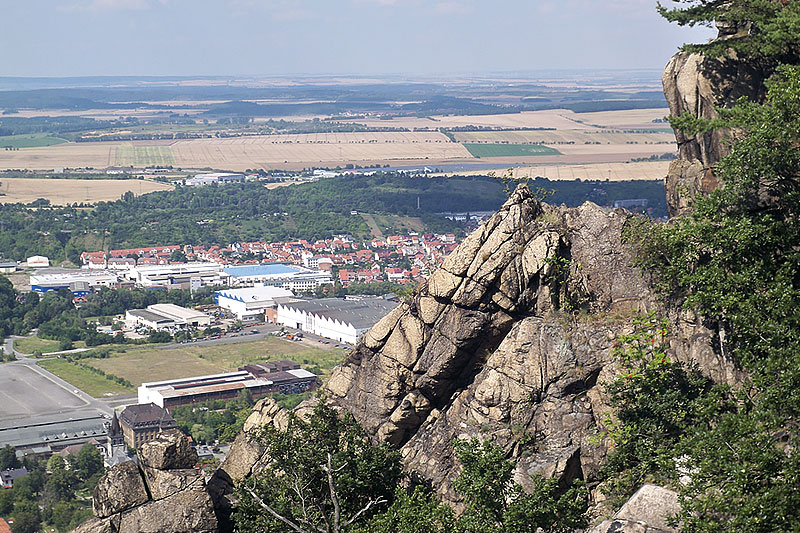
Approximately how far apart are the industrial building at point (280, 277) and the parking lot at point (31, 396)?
136 ft

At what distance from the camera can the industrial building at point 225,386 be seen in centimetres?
7162

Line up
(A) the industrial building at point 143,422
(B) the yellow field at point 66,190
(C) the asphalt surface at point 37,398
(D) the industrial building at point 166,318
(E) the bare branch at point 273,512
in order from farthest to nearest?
(B) the yellow field at point 66,190 < (D) the industrial building at point 166,318 < (C) the asphalt surface at point 37,398 < (A) the industrial building at point 143,422 < (E) the bare branch at point 273,512

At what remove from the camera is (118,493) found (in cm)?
1820

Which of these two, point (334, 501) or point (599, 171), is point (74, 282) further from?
point (334, 501)

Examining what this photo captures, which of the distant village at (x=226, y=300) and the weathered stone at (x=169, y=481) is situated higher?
the weathered stone at (x=169, y=481)

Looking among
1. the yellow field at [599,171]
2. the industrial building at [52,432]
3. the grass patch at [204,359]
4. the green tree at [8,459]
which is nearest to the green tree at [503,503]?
the green tree at [8,459]

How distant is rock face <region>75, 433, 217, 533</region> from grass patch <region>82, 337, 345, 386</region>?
60.0 metres

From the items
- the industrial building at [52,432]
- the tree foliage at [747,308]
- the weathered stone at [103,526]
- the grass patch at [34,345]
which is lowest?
the grass patch at [34,345]

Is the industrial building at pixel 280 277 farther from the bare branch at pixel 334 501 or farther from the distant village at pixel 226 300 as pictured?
the bare branch at pixel 334 501

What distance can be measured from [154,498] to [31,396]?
62938mm

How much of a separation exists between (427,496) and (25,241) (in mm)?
139480

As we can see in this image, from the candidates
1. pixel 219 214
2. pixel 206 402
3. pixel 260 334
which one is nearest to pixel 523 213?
pixel 206 402

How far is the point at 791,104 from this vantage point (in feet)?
56.3

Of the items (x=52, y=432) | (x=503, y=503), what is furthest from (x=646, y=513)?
(x=52, y=432)
